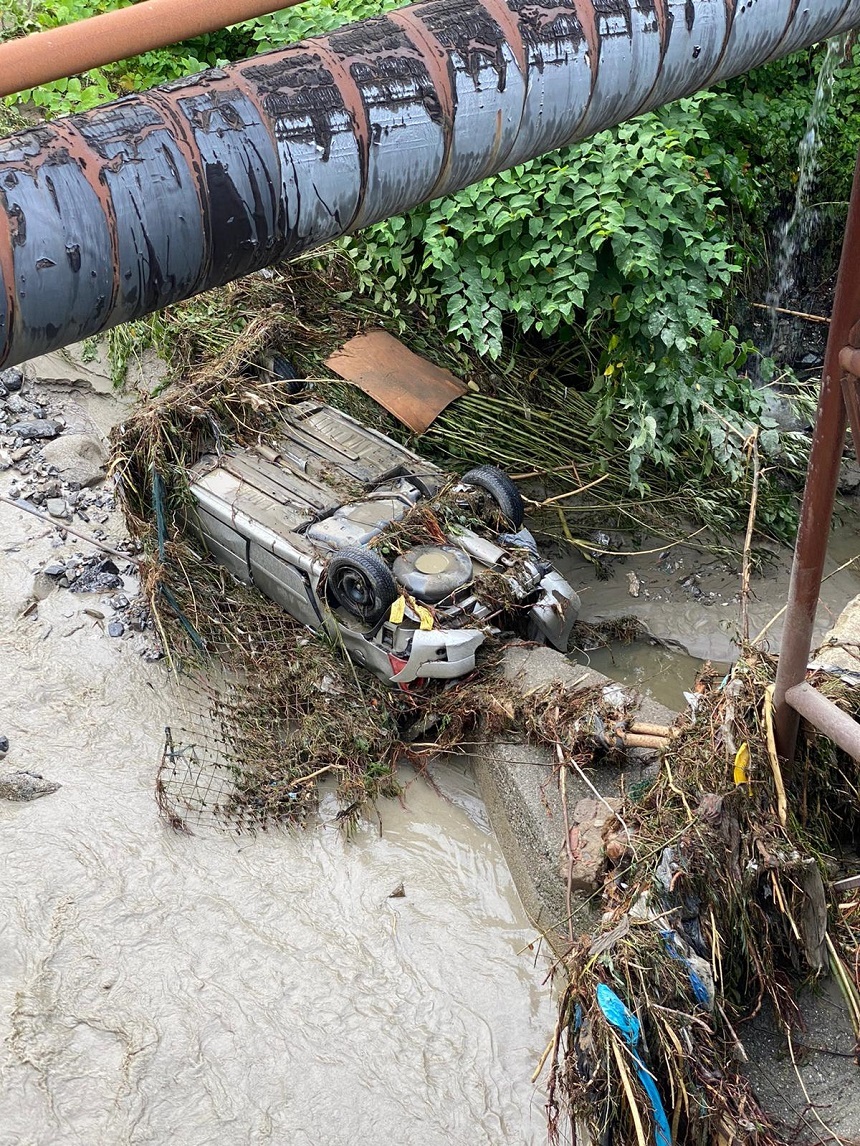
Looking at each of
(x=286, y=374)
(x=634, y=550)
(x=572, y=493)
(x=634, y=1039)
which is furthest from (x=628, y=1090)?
(x=286, y=374)

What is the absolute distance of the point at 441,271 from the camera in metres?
7.61

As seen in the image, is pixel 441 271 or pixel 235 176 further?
pixel 441 271

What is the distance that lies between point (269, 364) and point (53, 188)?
6.12 meters

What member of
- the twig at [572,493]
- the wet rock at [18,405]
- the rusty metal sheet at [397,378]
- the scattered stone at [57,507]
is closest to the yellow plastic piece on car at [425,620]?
the twig at [572,493]

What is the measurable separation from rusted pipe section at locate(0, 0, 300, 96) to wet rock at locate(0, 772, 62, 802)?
15.9 feet

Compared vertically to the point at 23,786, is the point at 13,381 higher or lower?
higher

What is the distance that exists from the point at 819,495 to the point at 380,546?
2867mm

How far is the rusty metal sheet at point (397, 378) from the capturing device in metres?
7.50

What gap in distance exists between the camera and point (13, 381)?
8.64 meters

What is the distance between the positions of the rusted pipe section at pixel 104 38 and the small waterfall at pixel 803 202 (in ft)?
25.8

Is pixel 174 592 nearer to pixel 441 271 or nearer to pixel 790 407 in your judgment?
pixel 441 271

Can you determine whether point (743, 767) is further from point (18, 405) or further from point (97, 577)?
point (18, 405)

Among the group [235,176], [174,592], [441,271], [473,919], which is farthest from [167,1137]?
[441,271]

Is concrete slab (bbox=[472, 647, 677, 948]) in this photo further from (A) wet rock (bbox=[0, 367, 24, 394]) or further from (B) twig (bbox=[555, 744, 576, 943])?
(A) wet rock (bbox=[0, 367, 24, 394])
